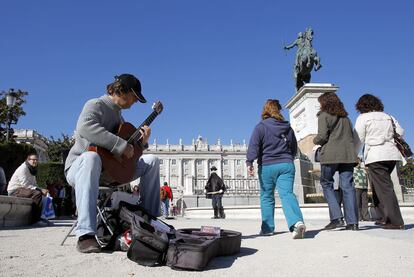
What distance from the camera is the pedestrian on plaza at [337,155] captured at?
517 cm

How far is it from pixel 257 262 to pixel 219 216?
9.82 meters

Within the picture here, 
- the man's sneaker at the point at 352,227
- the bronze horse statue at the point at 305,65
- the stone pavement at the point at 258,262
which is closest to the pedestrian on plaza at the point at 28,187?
the stone pavement at the point at 258,262

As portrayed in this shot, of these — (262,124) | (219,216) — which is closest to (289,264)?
(262,124)

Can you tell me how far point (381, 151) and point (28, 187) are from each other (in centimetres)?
641

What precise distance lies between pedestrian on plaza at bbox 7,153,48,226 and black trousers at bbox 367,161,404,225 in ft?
20.1

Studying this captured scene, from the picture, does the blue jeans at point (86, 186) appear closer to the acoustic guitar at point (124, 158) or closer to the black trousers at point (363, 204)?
the acoustic guitar at point (124, 158)

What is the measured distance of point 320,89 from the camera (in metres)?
13.1

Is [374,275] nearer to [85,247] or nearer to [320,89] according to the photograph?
[85,247]

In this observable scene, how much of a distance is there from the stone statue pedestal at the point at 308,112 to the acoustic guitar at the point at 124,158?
9920 mm

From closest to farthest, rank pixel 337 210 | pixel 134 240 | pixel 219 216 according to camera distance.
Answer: pixel 134 240 < pixel 337 210 < pixel 219 216

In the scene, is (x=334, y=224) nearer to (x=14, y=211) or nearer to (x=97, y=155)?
(x=97, y=155)

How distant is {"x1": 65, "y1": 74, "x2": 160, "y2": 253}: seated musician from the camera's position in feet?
9.63

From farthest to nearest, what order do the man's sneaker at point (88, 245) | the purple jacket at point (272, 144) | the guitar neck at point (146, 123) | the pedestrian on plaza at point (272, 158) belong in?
the purple jacket at point (272, 144) → the pedestrian on plaza at point (272, 158) → the guitar neck at point (146, 123) → the man's sneaker at point (88, 245)

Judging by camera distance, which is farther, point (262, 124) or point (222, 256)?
point (262, 124)
